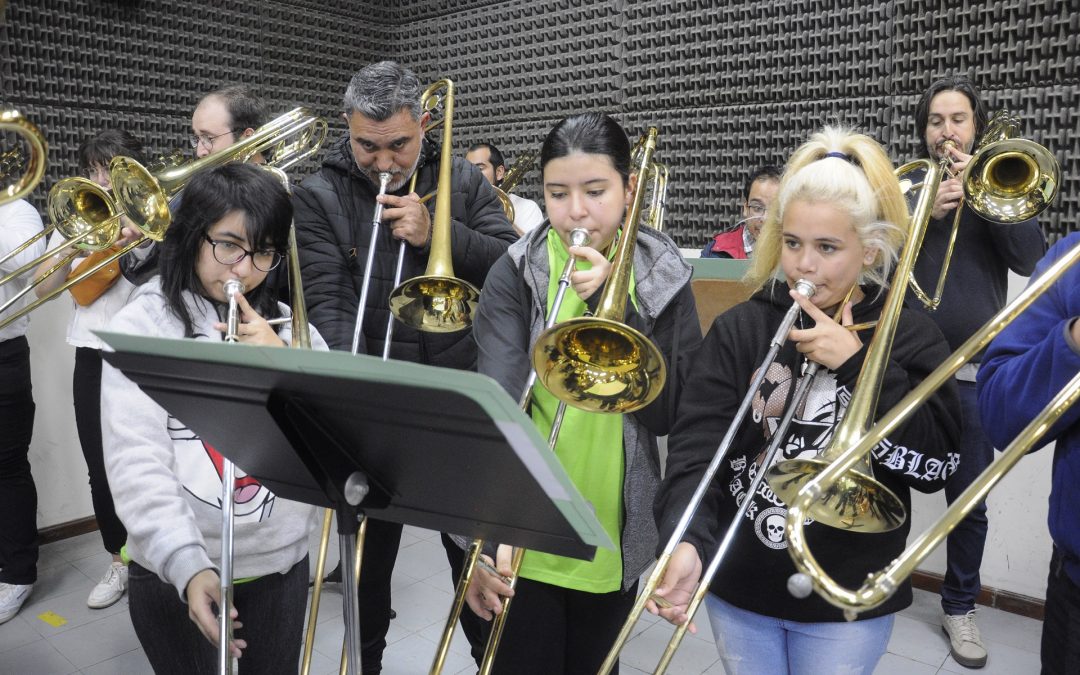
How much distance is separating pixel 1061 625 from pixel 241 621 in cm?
148

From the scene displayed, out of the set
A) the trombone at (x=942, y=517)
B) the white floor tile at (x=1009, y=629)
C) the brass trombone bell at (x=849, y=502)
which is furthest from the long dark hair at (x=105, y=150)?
the white floor tile at (x=1009, y=629)

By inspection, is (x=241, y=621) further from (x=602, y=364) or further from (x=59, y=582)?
(x=59, y=582)

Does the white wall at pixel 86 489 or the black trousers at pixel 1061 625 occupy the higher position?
the black trousers at pixel 1061 625

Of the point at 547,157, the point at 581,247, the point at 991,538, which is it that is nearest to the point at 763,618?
the point at 581,247

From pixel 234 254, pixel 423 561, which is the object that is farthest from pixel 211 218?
pixel 423 561

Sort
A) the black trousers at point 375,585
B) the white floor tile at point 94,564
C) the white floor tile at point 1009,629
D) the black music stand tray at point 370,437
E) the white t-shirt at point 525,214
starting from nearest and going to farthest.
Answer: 1. the black music stand tray at point 370,437
2. the black trousers at point 375,585
3. the white floor tile at point 1009,629
4. the white floor tile at point 94,564
5. the white t-shirt at point 525,214

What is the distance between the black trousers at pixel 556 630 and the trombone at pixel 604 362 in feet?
1.42

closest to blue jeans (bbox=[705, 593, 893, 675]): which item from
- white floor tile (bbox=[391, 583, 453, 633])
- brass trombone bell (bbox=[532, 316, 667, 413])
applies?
brass trombone bell (bbox=[532, 316, 667, 413])

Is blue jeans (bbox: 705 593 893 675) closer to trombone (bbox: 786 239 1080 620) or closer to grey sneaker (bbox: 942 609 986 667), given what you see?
trombone (bbox: 786 239 1080 620)

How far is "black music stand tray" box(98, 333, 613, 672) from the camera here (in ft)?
3.02

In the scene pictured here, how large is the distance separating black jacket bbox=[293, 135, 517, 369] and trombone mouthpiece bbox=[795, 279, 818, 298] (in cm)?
103

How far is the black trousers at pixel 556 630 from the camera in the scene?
1.67m

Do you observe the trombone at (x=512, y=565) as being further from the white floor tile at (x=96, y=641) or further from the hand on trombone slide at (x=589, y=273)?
the white floor tile at (x=96, y=641)

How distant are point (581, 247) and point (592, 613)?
0.75 m
